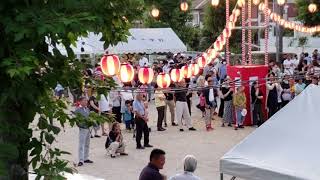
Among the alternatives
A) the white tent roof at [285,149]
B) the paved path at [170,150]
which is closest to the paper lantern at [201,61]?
the paved path at [170,150]

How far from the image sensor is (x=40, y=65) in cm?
366

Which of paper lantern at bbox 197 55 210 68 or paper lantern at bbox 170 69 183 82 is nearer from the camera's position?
paper lantern at bbox 170 69 183 82

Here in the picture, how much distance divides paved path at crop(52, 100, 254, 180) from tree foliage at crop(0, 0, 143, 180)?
25.5 feet

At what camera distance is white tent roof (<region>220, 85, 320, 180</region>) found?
603 centimetres

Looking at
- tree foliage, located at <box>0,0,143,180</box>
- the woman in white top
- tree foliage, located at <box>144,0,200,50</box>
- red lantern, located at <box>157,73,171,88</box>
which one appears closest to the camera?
tree foliage, located at <box>0,0,143,180</box>

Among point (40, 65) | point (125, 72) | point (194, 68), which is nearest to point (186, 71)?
point (194, 68)

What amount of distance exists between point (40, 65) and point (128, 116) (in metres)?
12.4

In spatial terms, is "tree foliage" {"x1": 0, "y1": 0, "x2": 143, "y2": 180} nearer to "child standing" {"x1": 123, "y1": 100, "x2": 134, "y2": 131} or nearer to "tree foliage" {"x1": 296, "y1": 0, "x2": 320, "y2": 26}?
"child standing" {"x1": 123, "y1": 100, "x2": 134, "y2": 131}

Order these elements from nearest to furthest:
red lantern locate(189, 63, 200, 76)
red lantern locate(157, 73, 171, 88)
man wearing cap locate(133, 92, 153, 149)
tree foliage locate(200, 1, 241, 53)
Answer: man wearing cap locate(133, 92, 153, 149) < red lantern locate(157, 73, 171, 88) < red lantern locate(189, 63, 200, 76) < tree foliage locate(200, 1, 241, 53)

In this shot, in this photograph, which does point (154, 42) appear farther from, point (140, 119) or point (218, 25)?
point (140, 119)

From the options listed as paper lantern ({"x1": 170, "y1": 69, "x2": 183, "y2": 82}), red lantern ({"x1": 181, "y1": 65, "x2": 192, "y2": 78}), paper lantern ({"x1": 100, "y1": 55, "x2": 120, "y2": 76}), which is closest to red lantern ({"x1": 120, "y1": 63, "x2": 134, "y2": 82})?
paper lantern ({"x1": 100, "y1": 55, "x2": 120, "y2": 76})

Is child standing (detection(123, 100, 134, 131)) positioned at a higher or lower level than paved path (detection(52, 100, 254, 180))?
higher

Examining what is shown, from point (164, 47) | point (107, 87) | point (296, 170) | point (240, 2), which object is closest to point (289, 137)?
point (296, 170)

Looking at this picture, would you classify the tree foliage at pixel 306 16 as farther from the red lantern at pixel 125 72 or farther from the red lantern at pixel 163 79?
the red lantern at pixel 125 72
